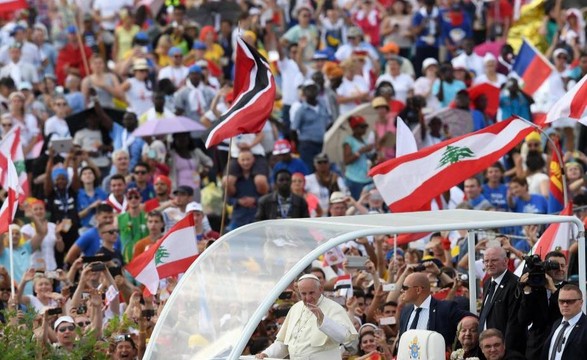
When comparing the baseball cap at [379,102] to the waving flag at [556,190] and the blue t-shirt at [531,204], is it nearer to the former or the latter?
the blue t-shirt at [531,204]

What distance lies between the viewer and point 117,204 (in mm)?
25062

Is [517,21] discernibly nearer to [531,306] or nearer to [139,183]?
[139,183]

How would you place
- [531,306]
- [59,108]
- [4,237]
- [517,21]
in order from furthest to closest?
1. [517,21]
2. [59,108]
3. [4,237]
4. [531,306]

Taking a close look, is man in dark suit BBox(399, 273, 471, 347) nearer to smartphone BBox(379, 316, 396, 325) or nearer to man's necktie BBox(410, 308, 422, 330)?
man's necktie BBox(410, 308, 422, 330)

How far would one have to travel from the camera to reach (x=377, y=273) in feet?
69.6

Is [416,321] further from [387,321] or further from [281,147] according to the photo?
[281,147]

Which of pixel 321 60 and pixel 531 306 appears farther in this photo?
pixel 321 60

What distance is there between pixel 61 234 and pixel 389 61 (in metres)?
8.21

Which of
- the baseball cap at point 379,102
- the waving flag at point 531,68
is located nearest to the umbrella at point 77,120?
the baseball cap at point 379,102

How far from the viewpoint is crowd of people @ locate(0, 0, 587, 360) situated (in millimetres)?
17062

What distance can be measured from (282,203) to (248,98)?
491 cm

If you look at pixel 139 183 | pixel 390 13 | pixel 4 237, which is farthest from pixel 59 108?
pixel 390 13

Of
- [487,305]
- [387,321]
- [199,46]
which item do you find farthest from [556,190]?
[199,46]

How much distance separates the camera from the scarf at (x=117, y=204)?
24.8 meters
